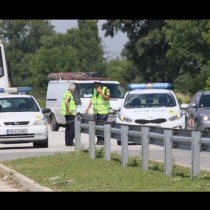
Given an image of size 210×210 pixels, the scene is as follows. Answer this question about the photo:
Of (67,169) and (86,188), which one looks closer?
(86,188)

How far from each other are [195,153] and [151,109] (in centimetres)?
1108

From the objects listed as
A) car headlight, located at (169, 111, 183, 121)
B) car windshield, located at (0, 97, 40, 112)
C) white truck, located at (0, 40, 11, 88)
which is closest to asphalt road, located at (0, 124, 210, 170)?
car windshield, located at (0, 97, 40, 112)

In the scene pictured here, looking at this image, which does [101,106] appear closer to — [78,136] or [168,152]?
[78,136]

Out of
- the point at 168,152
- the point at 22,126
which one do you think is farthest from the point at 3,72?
the point at 168,152

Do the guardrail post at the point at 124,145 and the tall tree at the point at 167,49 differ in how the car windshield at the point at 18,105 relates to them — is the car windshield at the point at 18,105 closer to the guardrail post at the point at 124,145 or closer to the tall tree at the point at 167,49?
the guardrail post at the point at 124,145

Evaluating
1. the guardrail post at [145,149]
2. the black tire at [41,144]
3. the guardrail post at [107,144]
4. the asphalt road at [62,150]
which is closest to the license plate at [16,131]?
the asphalt road at [62,150]

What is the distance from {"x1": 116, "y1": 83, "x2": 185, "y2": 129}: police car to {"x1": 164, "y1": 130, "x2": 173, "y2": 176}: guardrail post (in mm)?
9451

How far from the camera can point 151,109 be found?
26.3 meters

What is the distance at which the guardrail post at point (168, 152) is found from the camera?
15961 mm
